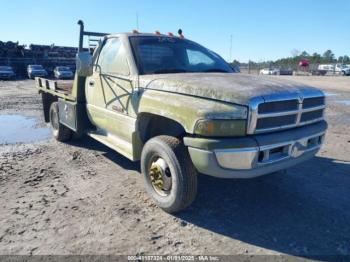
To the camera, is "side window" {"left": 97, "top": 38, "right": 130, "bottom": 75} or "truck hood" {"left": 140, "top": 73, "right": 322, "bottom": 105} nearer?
"truck hood" {"left": 140, "top": 73, "right": 322, "bottom": 105}

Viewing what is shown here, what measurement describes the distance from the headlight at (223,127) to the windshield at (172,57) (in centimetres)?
149

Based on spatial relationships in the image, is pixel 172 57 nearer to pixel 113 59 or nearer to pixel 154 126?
pixel 113 59

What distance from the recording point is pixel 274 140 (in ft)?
10.6

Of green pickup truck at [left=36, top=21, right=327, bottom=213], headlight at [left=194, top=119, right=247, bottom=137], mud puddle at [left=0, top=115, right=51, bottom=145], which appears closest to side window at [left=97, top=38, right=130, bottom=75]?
green pickup truck at [left=36, top=21, right=327, bottom=213]

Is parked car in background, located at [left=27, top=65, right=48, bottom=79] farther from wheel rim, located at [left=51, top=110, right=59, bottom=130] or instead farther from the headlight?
the headlight

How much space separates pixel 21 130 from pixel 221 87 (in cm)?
647

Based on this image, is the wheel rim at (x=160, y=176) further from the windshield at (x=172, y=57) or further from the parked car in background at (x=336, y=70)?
the parked car in background at (x=336, y=70)

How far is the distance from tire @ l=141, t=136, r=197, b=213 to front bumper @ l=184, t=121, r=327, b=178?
8.1 inches

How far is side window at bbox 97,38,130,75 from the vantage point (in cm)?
453

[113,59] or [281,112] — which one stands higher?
[113,59]

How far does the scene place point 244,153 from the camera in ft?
10.1

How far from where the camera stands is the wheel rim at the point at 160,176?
147 inches

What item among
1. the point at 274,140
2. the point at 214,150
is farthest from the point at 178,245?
the point at 274,140

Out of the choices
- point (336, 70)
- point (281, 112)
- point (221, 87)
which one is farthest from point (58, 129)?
point (336, 70)
